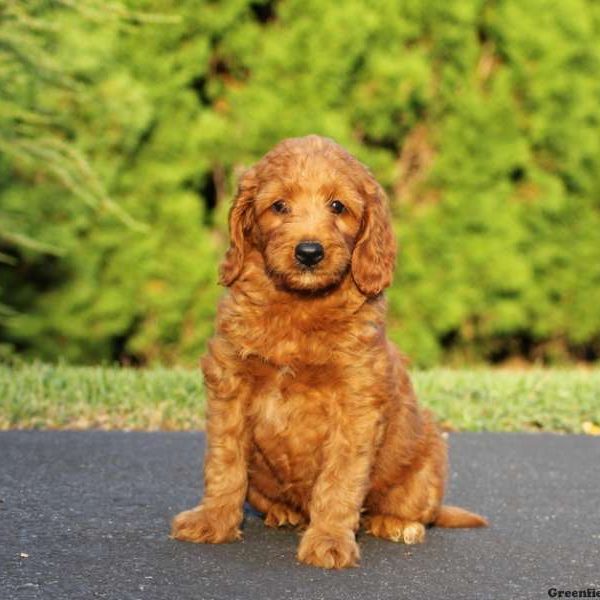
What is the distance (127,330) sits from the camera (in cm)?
1240

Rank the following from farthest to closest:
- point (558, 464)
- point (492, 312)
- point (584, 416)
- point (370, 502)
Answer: point (492, 312), point (584, 416), point (558, 464), point (370, 502)

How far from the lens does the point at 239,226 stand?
15.1 feet

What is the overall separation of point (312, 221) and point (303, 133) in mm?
8136

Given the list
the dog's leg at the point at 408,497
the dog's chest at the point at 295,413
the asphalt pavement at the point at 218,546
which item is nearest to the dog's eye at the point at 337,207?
the dog's chest at the point at 295,413

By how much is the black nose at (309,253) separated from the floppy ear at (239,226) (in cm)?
42

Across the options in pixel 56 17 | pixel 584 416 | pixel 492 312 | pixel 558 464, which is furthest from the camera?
pixel 492 312

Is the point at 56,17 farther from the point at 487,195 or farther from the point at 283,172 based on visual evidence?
the point at 283,172

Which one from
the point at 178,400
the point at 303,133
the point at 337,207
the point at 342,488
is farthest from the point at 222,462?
the point at 303,133

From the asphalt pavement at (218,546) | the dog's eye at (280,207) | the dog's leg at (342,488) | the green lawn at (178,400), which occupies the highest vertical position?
the dog's eye at (280,207)

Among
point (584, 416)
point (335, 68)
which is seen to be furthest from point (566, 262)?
point (584, 416)

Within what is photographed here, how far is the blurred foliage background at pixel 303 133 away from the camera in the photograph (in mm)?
11914

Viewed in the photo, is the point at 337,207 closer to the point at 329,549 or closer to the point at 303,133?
the point at 329,549

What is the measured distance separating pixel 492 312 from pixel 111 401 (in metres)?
6.02

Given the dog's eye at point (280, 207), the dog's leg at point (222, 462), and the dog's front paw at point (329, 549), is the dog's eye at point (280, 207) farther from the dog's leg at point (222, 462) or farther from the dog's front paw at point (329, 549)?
the dog's front paw at point (329, 549)
